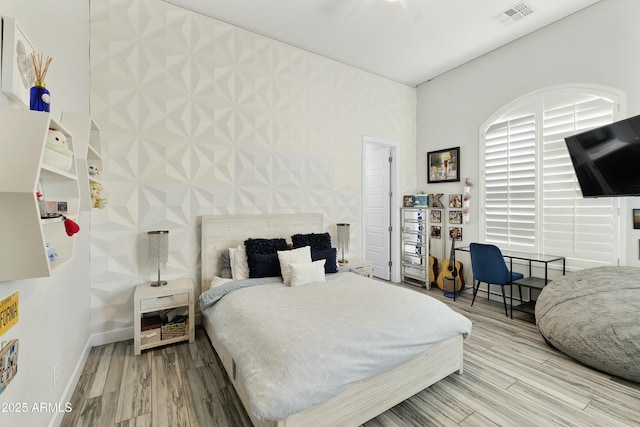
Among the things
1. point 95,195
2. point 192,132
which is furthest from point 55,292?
point 192,132

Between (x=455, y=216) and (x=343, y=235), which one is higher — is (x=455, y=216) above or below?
above

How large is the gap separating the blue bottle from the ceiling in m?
2.37

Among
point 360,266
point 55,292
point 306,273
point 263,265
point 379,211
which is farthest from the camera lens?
point 379,211

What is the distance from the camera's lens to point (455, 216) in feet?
14.9

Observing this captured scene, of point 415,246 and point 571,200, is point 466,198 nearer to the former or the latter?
point 415,246

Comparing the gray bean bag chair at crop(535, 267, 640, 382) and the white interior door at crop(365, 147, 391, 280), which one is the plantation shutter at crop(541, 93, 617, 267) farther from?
the white interior door at crop(365, 147, 391, 280)

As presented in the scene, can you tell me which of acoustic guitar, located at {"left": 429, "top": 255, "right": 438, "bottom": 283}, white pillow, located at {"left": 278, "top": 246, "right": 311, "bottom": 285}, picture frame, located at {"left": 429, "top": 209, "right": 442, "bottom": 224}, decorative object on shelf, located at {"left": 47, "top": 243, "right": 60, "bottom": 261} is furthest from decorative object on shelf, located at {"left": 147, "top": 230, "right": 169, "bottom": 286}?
picture frame, located at {"left": 429, "top": 209, "right": 442, "bottom": 224}

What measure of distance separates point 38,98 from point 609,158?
14.5 ft

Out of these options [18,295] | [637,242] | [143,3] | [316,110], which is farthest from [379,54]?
[18,295]

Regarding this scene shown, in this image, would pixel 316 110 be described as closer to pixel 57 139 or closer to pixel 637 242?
pixel 57 139

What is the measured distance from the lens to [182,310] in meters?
3.04

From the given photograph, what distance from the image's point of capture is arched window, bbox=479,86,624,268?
312cm

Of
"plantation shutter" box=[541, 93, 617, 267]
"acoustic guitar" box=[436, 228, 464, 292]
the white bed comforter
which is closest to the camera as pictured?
the white bed comforter

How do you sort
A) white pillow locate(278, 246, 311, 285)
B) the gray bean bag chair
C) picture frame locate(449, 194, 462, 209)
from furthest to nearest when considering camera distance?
picture frame locate(449, 194, 462, 209)
white pillow locate(278, 246, 311, 285)
the gray bean bag chair
